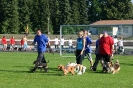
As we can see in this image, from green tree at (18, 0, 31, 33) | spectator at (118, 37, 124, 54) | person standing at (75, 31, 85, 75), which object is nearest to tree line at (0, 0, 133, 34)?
green tree at (18, 0, 31, 33)

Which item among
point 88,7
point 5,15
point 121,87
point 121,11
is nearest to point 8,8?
point 5,15


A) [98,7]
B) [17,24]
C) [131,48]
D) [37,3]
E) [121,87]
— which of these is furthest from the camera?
[98,7]

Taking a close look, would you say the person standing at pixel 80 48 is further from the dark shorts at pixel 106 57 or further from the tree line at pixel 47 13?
the tree line at pixel 47 13

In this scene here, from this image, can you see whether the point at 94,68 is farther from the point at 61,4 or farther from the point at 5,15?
the point at 61,4

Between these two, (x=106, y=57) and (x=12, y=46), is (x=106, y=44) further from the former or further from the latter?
(x=12, y=46)

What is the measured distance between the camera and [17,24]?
3120 inches

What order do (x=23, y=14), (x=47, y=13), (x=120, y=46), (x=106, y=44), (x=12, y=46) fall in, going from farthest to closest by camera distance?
(x=47, y=13) → (x=23, y=14) → (x=12, y=46) → (x=120, y=46) → (x=106, y=44)

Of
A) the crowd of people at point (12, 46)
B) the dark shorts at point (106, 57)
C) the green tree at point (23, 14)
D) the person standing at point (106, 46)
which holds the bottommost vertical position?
the crowd of people at point (12, 46)

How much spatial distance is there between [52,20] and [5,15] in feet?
38.8

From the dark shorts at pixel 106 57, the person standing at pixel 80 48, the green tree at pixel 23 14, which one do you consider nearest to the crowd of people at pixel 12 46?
the person standing at pixel 80 48

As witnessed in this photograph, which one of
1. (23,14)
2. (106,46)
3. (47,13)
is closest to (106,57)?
(106,46)

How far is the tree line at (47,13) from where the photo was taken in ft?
261

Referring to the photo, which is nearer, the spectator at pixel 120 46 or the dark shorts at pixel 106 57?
the dark shorts at pixel 106 57

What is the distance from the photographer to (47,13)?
8438 cm
